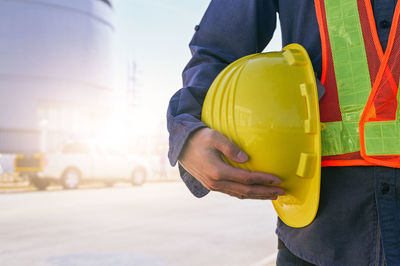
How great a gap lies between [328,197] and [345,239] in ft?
0.36

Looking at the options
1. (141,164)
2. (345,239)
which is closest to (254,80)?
(345,239)

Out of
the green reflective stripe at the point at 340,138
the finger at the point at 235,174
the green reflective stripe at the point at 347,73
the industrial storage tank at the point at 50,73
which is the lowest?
the finger at the point at 235,174

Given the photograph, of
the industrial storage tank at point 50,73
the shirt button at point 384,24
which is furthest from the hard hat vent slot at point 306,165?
the industrial storage tank at point 50,73

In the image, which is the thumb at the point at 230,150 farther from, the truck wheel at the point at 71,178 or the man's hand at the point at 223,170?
the truck wheel at the point at 71,178

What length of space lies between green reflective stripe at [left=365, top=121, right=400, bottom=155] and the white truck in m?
13.3

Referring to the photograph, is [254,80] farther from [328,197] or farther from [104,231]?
[104,231]

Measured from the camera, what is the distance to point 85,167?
46.7 ft

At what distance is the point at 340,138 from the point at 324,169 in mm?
112

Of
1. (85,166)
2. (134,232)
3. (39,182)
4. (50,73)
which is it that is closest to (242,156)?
(134,232)

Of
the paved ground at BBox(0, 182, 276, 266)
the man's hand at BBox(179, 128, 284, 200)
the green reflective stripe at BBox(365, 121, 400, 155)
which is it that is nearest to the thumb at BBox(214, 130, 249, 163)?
the man's hand at BBox(179, 128, 284, 200)

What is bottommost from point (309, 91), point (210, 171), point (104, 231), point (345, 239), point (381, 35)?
point (104, 231)

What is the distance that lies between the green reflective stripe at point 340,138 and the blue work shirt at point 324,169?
5cm

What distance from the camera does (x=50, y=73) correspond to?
34.3m

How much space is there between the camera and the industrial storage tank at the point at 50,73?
109 feet
